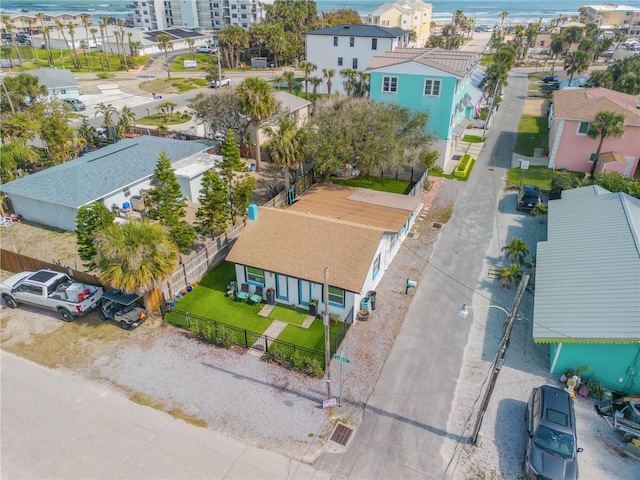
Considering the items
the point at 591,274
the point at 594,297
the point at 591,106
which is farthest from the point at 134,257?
the point at 591,106

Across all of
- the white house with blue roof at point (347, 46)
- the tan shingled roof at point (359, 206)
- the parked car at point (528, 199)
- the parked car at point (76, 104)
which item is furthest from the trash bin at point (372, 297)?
the parked car at point (76, 104)

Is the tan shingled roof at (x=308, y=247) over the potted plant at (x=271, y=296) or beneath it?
over

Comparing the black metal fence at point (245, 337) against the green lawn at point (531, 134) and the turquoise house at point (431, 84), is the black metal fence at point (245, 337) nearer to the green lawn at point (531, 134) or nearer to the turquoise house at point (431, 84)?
the turquoise house at point (431, 84)

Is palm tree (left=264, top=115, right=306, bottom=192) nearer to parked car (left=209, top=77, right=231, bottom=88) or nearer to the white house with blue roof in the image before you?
the white house with blue roof

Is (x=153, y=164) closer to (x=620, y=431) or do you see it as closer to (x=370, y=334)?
(x=370, y=334)

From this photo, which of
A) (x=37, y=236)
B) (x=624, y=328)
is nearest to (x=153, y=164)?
(x=37, y=236)

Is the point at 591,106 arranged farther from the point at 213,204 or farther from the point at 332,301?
the point at 213,204

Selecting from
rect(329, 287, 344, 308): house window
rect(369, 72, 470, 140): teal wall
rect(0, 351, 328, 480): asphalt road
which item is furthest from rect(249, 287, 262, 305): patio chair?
rect(369, 72, 470, 140): teal wall
